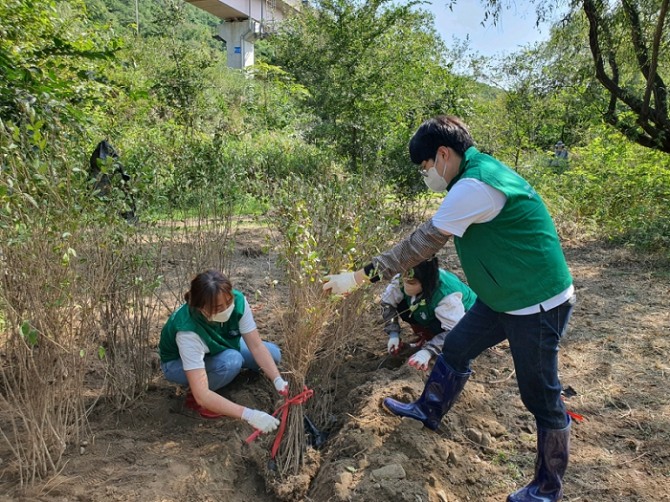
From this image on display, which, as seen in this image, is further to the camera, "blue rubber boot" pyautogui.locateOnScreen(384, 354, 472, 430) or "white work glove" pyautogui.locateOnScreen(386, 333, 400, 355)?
"white work glove" pyautogui.locateOnScreen(386, 333, 400, 355)

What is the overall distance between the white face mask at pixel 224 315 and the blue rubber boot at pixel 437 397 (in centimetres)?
94

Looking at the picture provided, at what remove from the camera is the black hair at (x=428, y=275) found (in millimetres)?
2994

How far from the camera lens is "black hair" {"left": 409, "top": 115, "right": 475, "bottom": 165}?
1991mm

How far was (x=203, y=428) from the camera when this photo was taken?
2.62 m

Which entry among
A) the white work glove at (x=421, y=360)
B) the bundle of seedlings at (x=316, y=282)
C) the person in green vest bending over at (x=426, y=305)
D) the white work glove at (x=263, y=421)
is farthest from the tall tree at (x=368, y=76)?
the white work glove at (x=263, y=421)

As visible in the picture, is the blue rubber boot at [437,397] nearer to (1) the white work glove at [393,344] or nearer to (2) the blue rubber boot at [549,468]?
(2) the blue rubber boot at [549,468]

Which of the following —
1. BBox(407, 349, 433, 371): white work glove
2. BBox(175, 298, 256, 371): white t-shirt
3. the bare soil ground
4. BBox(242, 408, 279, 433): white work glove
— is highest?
BBox(175, 298, 256, 371): white t-shirt

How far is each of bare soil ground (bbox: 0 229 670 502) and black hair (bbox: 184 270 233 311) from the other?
367 mm

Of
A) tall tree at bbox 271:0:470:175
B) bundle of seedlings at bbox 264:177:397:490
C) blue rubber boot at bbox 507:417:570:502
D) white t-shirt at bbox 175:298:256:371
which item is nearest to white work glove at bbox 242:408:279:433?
bundle of seedlings at bbox 264:177:397:490

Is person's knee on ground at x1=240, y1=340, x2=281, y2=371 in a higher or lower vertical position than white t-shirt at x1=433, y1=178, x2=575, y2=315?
lower

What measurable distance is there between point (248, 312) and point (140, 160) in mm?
1099

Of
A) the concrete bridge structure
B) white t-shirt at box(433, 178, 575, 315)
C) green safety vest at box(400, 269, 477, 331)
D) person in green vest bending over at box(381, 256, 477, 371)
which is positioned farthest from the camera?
the concrete bridge structure

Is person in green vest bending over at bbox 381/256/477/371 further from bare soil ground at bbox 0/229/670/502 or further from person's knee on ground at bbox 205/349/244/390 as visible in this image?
person's knee on ground at bbox 205/349/244/390

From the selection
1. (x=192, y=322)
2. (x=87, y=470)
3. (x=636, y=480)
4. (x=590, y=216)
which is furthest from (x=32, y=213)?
(x=590, y=216)
